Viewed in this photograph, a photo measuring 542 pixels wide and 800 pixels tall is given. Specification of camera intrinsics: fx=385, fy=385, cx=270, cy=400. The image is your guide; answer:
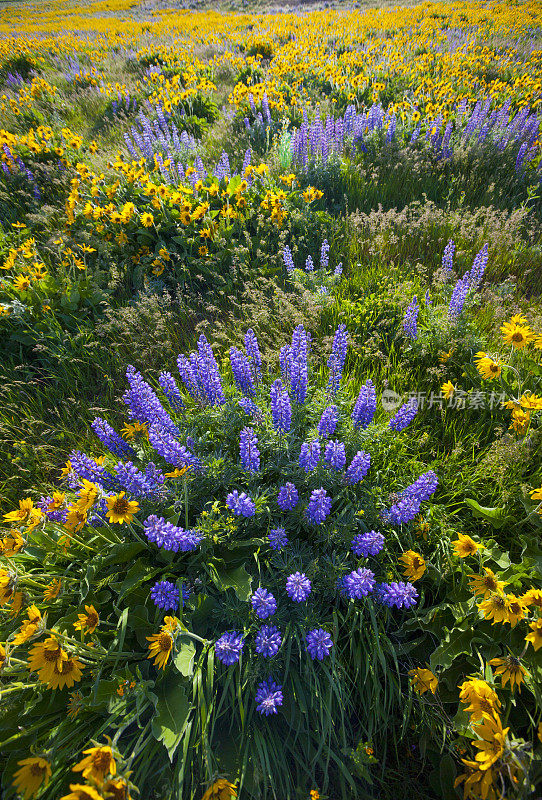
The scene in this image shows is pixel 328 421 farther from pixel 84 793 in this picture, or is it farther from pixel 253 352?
pixel 84 793

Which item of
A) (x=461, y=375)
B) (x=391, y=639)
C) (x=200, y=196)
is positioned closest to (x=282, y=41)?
(x=200, y=196)

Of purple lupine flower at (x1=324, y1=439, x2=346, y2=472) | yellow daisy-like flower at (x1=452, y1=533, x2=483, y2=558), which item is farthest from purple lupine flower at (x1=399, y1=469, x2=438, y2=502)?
purple lupine flower at (x1=324, y1=439, x2=346, y2=472)

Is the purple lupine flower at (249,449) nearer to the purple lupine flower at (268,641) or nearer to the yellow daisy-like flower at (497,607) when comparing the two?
the purple lupine flower at (268,641)

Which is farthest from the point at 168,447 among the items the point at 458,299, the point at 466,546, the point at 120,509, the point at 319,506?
the point at 458,299

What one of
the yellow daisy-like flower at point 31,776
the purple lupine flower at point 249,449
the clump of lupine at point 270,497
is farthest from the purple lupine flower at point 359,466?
the yellow daisy-like flower at point 31,776

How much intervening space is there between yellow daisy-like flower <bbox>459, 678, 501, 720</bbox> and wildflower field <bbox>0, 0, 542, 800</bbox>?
1 centimetres

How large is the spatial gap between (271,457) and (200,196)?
143 inches

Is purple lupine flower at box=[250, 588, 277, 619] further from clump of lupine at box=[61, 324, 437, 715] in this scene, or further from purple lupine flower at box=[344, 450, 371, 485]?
purple lupine flower at box=[344, 450, 371, 485]

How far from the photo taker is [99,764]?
4.40 ft

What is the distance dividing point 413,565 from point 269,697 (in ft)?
3.00

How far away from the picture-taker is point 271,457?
7.71ft

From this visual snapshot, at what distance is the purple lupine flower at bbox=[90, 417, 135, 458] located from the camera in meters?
2.31

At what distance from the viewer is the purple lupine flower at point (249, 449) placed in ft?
6.50

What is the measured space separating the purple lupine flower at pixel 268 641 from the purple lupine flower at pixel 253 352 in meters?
1.54
